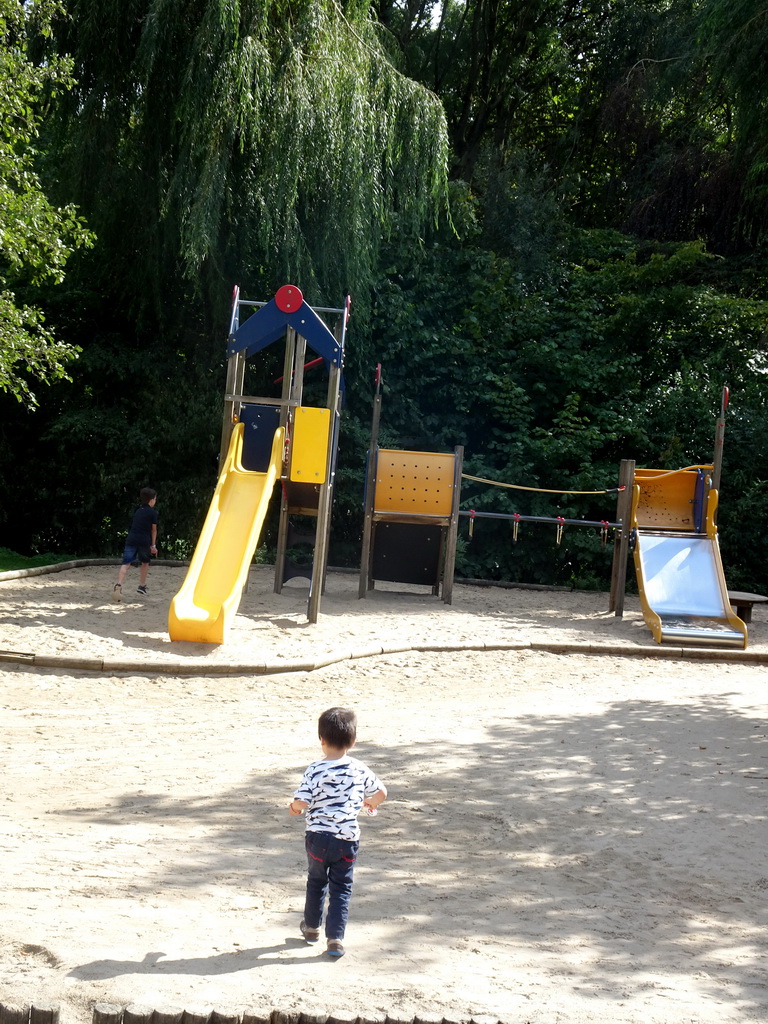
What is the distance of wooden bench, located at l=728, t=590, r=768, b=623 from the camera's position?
12664 millimetres

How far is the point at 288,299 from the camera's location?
11.5 meters

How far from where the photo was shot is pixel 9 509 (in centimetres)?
1833

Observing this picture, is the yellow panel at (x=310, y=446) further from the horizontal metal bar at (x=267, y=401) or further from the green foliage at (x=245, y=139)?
the green foliage at (x=245, y=139)

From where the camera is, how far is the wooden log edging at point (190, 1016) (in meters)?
3.04

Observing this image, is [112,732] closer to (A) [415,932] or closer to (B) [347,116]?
(A) [415,932]

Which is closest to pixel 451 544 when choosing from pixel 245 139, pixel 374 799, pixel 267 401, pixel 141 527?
pixel 267 401

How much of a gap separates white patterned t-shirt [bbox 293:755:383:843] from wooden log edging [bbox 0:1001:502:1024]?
76 cm

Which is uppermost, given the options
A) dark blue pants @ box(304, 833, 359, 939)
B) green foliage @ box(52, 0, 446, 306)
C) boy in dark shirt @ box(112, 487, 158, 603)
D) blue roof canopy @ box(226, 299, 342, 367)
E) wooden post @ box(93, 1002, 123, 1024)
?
green foliage @ box(52, 0, 446, 306)

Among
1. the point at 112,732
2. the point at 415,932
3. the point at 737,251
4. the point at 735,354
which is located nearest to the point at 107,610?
the point at 112,732

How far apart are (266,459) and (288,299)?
73.0 inches

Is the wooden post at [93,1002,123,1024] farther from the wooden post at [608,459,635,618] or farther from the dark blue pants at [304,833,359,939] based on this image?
the wooden post at [608,459,635,618]

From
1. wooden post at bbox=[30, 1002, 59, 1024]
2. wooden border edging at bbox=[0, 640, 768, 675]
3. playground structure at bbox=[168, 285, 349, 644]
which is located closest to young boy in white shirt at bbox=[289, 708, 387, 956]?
wooden post at bbox=[30, 1002, 59, 1024]

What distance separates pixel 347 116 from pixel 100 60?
11.9ft

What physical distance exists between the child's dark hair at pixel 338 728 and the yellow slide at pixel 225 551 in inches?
217
